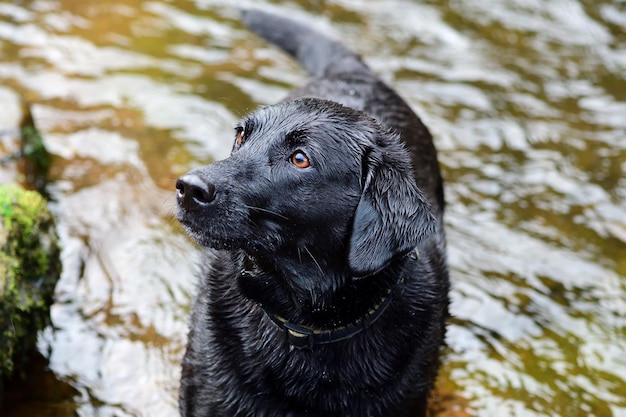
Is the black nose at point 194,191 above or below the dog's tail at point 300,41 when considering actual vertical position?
above

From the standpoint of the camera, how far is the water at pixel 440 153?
4.07 meters

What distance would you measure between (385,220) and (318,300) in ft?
1.43

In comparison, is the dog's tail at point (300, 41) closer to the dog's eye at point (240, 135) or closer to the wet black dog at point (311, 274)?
the dog's eye at point (240, 135)

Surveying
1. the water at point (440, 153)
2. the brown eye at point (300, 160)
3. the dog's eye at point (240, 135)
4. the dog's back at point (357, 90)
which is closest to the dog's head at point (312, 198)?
the brown eye at point (300, 160)

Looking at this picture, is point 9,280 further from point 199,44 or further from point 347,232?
point 199,44

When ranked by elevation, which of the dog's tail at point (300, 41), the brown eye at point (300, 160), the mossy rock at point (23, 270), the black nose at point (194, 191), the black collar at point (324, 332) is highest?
the brown eye at point (300, 160)

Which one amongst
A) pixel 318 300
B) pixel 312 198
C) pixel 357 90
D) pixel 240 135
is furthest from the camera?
pixel 357 90

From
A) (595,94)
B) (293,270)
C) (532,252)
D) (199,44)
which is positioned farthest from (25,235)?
(595,94)

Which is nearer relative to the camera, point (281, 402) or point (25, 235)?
point (281, 402)

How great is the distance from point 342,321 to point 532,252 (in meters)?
2.53

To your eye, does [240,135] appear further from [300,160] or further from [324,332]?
[324,332]

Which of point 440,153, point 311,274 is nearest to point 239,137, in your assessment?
point 311,274

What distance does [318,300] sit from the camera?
294cm

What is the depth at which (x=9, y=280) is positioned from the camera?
3.47 m
